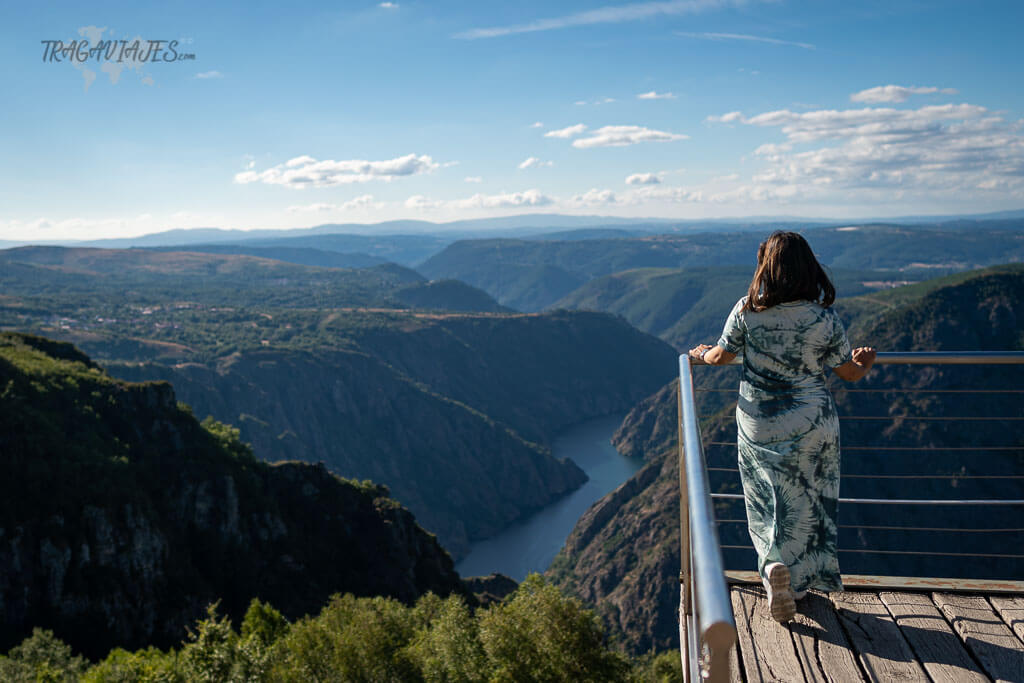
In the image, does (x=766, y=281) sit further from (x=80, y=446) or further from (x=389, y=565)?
(x=389, y=565)

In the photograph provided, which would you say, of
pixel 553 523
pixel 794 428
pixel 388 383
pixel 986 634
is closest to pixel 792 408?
pixel 794 428

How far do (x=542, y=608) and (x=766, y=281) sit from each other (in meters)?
20.0

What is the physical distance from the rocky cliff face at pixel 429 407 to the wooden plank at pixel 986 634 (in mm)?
103622

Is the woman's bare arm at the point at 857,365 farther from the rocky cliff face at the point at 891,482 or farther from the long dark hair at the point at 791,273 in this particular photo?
the rocky cliff face at the point at 891,482

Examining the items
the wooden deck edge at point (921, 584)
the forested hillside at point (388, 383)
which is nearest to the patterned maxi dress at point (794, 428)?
the wooden deck edge at point (921, 584)

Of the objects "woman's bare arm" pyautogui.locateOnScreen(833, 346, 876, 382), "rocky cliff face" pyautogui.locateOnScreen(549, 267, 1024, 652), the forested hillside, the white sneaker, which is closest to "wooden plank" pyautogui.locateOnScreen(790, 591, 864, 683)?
the white sneaker

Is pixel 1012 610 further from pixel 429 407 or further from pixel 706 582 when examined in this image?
pixel 429 407

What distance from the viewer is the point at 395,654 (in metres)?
22.9

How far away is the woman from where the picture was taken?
3.97m

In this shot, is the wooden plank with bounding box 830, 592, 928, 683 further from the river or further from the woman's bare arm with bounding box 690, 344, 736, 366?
the river

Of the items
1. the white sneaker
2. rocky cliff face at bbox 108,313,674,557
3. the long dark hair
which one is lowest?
rocky cliff face at bbox 108,313,674,557

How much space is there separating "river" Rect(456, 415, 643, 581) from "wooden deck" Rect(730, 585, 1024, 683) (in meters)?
90.0

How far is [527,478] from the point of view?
129500 mm

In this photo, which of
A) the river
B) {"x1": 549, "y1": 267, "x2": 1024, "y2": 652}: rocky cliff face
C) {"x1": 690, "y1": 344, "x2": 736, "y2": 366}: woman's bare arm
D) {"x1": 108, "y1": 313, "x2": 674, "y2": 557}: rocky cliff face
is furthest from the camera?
{"x1": 108, "y1": 313, "x2": 674, "y2": 557}: rocky cliff face
